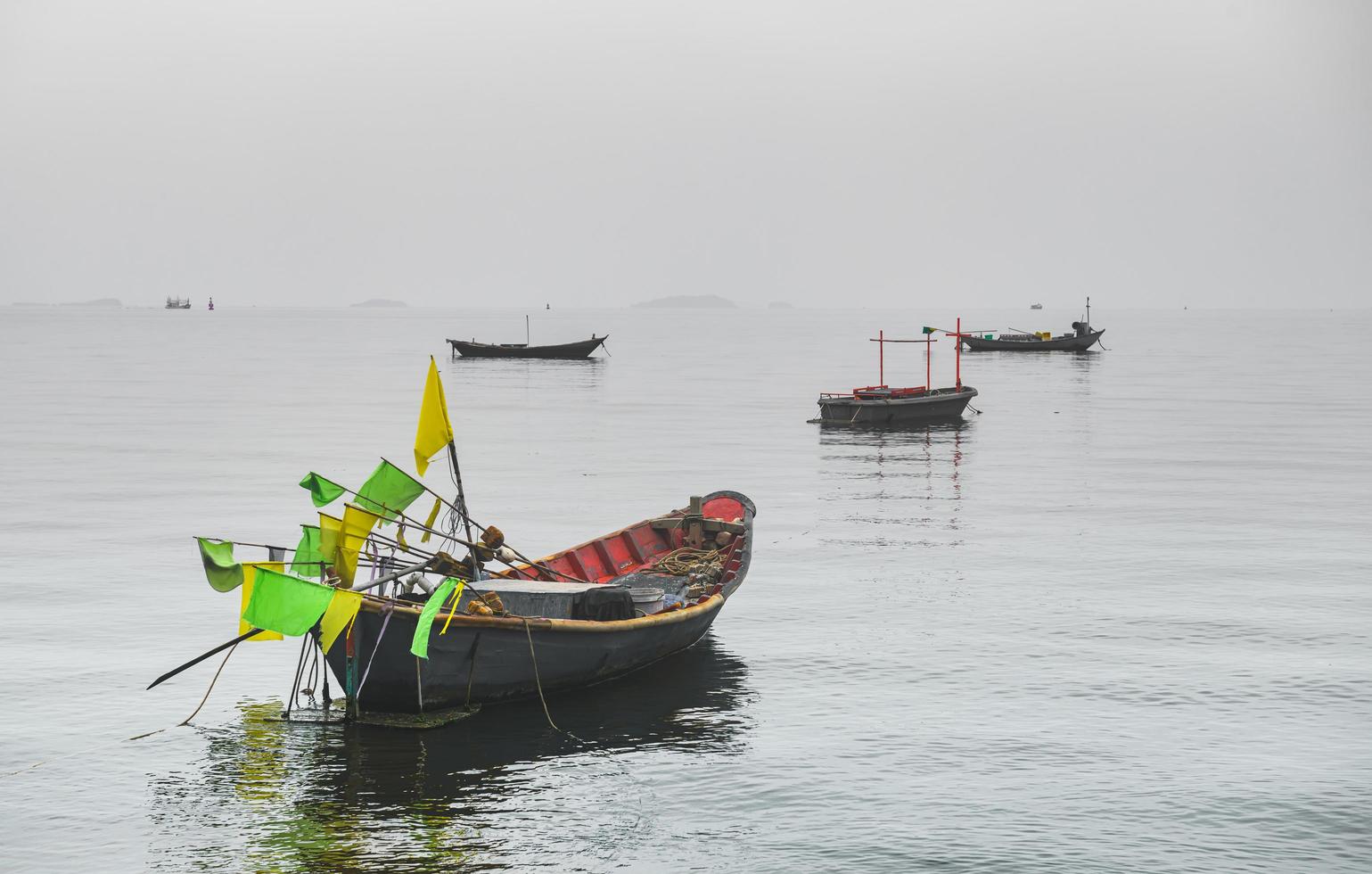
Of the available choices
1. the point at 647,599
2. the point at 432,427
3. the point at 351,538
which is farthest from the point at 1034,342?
the point at 351,538

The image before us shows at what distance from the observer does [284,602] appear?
70.4 feet

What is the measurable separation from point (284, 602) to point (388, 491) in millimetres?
4366

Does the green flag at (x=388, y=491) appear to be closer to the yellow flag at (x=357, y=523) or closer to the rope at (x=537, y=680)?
the yellow flag at (x=357, y=523)

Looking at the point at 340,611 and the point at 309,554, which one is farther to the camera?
the point at 309,554

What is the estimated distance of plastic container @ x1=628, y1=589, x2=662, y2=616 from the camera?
26.8 m

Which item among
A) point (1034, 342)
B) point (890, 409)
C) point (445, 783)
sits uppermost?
point (1034, 342)

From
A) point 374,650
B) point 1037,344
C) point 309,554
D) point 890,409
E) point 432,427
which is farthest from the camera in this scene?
point 1037,344

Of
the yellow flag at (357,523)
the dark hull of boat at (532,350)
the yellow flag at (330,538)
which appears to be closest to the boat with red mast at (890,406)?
the yellow flag at (357,523)

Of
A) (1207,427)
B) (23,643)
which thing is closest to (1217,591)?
(23,643)

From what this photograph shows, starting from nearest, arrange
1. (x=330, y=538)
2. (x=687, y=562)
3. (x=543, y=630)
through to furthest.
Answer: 1. (x=543, y=630)
2. (x=330, y=538)
3. (x=687, y=562)

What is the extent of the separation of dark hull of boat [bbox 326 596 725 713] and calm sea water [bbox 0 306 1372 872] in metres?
0.52

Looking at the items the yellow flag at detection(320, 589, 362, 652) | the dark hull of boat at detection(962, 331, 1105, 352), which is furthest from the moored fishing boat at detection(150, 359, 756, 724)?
the dark hull of boat at detection(962, 331, 1105, 352)

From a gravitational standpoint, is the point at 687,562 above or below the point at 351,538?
below

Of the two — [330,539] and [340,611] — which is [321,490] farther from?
[340,611]
